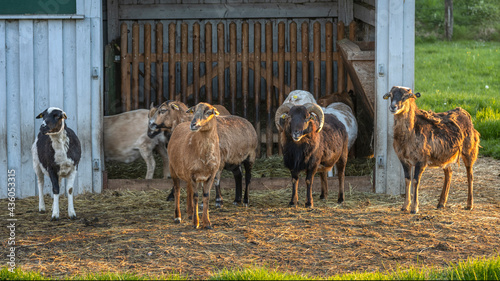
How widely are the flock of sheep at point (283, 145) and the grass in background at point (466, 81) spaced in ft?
14.0

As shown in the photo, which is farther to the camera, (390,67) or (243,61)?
(243,61)

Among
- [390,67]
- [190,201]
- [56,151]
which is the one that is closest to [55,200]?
[56,151]

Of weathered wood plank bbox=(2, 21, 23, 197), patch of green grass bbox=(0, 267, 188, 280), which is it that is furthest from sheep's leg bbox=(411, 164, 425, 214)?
weathered wood plank bbox=(2, 21, 23, 197)

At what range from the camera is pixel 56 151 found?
8.62m

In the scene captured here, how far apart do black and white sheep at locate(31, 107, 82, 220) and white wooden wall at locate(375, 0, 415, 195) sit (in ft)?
14.7

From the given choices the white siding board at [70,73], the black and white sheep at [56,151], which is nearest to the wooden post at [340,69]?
the white siding board at [70,73]

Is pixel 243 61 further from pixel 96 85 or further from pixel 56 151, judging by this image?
pixel 56 151

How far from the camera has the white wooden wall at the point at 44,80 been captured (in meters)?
10.0

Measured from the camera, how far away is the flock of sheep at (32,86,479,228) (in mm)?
7969

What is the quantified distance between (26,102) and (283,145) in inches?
154

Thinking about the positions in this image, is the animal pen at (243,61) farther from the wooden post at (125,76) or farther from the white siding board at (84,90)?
the white siding board at (84,90)

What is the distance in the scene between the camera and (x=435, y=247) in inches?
274

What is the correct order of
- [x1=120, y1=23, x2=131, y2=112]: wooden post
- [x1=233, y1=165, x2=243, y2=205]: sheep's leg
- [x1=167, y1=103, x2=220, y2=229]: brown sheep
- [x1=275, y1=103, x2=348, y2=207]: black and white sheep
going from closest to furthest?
1. [x1=167, y1=103, x2=220, y2=229]: brown sheep
2. [x1=275, y1=103, x2=348, y2=207]: black and white sheep
3. [x1=233, y1=165, x2=243, y2=205]: sheep's leg
4. [x1=120, y1=23, x2=131, y2=112]: wooden post

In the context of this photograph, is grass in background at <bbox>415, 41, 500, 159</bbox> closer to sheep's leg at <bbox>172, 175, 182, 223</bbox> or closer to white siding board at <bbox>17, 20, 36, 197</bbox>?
sheep's leg at <bbox>172, 175, 182, 223</bbox>
